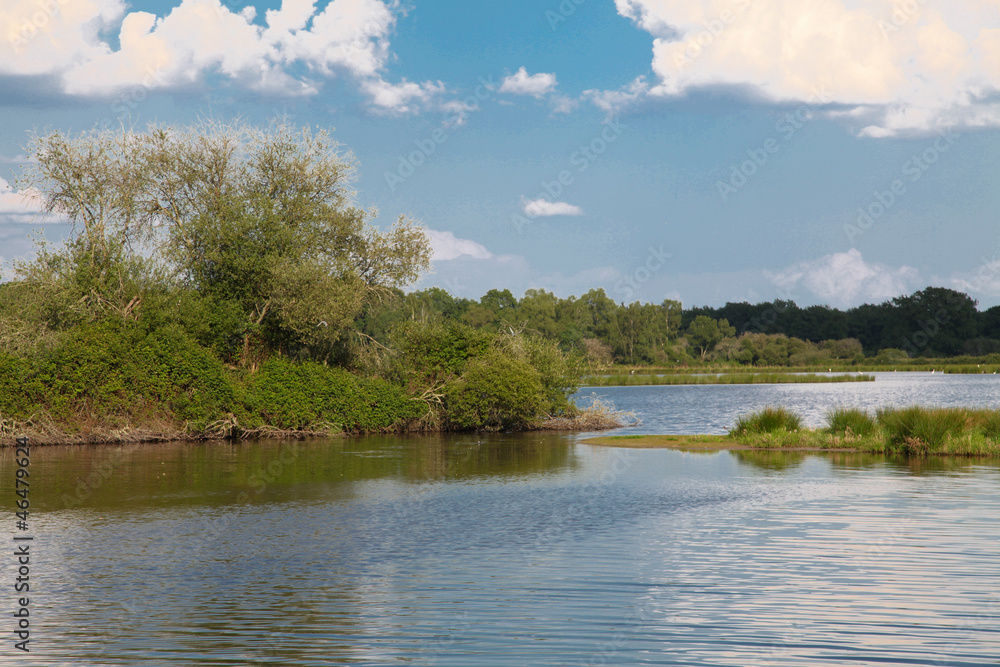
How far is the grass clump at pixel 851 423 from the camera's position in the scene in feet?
95.7

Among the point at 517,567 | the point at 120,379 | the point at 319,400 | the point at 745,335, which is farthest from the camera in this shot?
the point at 745,335

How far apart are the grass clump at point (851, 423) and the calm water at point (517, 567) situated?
5.20 metres

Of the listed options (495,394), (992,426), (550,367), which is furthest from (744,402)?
(992,426)

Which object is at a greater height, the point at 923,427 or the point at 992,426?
the point at 923,427

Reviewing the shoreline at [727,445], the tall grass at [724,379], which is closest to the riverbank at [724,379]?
the tall grass at [724,379]

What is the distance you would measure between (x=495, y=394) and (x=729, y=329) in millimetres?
109878

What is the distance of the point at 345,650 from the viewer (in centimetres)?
883

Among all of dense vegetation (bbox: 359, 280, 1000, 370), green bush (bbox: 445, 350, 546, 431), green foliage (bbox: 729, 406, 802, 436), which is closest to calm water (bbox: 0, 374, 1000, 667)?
green foliage (bbox: 729, 406, 802, 436)

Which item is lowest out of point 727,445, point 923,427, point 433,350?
point 727,445

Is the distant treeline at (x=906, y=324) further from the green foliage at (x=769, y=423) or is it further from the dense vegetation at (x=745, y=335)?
the green foliage at (x=769, y=423)

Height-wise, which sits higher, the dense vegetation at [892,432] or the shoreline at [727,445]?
the dense vegetation at [892,432]

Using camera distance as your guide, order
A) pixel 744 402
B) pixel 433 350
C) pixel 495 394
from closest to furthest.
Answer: pixel 495 394 → pixel 433 350 → pixel 744 402

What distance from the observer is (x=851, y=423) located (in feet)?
97.5

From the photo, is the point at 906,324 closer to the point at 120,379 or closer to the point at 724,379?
the point at 724,379
